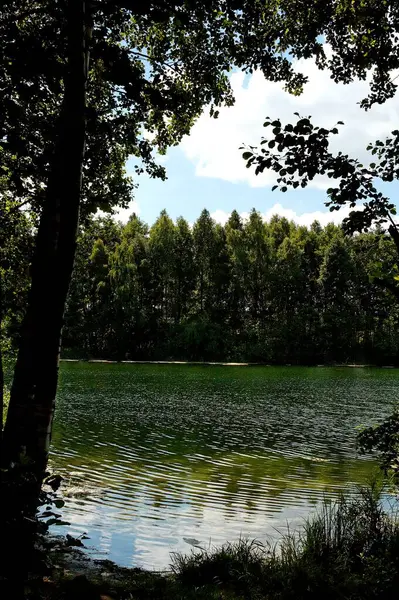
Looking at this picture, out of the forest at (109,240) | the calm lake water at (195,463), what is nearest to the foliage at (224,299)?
the calm lake water at (195,463)

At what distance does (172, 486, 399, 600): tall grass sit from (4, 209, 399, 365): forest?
207 feet

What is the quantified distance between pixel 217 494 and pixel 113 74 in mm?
9682

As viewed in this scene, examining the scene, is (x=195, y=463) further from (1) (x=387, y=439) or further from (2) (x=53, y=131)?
(2) (x=53, y=131)

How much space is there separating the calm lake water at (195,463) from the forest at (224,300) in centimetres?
4077

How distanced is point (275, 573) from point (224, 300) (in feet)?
241

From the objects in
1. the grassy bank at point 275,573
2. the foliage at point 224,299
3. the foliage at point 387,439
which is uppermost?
the foliage at point 224,299

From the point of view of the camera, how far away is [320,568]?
18.0 ft

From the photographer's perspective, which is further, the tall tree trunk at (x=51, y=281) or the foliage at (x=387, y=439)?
the foliage at (x=387, y=439)

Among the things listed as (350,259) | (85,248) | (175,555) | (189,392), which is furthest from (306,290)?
(175,555)

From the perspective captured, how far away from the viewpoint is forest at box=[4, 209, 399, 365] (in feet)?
233

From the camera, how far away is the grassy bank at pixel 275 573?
481cm

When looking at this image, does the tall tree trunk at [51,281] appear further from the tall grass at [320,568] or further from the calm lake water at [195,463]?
the calm lake water at [195,463]

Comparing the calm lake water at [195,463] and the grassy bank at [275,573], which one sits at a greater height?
the grassy bank at [275,573]

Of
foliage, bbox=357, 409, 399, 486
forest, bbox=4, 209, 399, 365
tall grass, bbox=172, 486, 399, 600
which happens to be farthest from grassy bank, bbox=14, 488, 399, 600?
forest, bbox=4, 209, 399, 365
